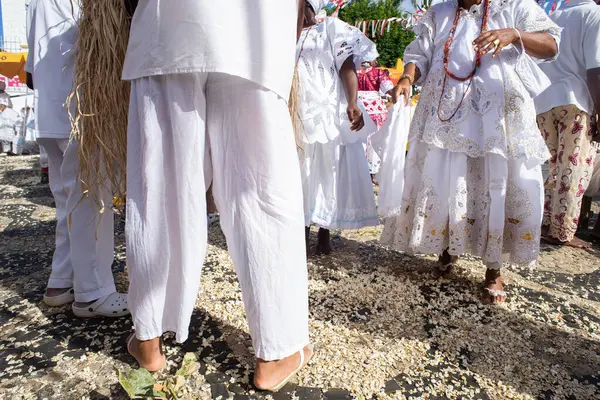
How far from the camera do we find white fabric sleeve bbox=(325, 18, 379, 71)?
2.94 m

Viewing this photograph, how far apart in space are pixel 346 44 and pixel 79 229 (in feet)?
7.07

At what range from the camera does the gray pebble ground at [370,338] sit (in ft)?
5.22

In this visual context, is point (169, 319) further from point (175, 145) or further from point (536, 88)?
point (536, 88)

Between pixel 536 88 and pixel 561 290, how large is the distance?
51.6 inches

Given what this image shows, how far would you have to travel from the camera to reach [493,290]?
7.72 ft

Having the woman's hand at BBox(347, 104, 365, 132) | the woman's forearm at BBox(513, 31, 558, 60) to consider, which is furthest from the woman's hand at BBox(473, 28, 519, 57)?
the woman's hand at BBox(347, 104, 365, 132)

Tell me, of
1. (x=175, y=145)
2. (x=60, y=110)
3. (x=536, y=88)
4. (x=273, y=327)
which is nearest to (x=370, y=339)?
(x=273, y=327)

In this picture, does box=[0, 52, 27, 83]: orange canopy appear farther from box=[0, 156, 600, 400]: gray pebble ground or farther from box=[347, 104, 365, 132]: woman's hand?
box=[347, 104, 365, 132]: woman's hand

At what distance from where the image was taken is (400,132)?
277 centimetres

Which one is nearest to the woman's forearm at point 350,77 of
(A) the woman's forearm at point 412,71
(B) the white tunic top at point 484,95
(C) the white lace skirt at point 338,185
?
(C) the white lace skirt at point 338,185

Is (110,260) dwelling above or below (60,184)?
below

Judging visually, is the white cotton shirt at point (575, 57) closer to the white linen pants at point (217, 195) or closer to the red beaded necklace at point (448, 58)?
the red beaded necklace at point (448, 58)

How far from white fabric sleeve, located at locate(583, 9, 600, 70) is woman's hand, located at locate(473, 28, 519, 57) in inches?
63.5

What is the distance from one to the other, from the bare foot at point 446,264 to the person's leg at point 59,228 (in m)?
2.27
